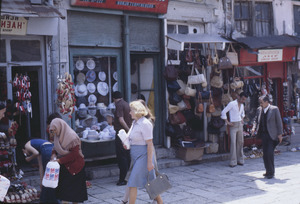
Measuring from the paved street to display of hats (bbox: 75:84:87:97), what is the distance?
83.6 inches

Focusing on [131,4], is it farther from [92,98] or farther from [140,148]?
[140,148]

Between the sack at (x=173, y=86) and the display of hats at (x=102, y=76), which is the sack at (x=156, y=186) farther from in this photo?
the sack at (x=173, y=86)

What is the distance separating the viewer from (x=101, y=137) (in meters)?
10.1

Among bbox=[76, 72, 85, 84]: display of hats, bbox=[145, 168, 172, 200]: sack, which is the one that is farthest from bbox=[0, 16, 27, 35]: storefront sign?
bbox=[145, 168, 172, 200]: sack

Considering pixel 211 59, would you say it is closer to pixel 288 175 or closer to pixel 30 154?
pixel 288 175

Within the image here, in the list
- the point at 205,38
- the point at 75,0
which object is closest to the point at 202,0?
the point at 205,38

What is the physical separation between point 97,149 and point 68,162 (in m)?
3.90

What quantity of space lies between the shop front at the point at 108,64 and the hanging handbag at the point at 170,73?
48cm

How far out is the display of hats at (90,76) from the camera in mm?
10562

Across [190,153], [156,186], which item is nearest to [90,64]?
[190,153]

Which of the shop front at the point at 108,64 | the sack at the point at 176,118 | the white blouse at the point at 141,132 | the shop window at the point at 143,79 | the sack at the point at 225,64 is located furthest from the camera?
the sack at the point at 225,64

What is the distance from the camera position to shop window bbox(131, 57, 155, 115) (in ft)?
39.0

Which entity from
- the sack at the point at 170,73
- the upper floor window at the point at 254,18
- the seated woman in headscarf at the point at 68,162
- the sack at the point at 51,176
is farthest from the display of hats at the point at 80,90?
the upper floor window at the point at 254,18

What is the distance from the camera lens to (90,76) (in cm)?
1061
